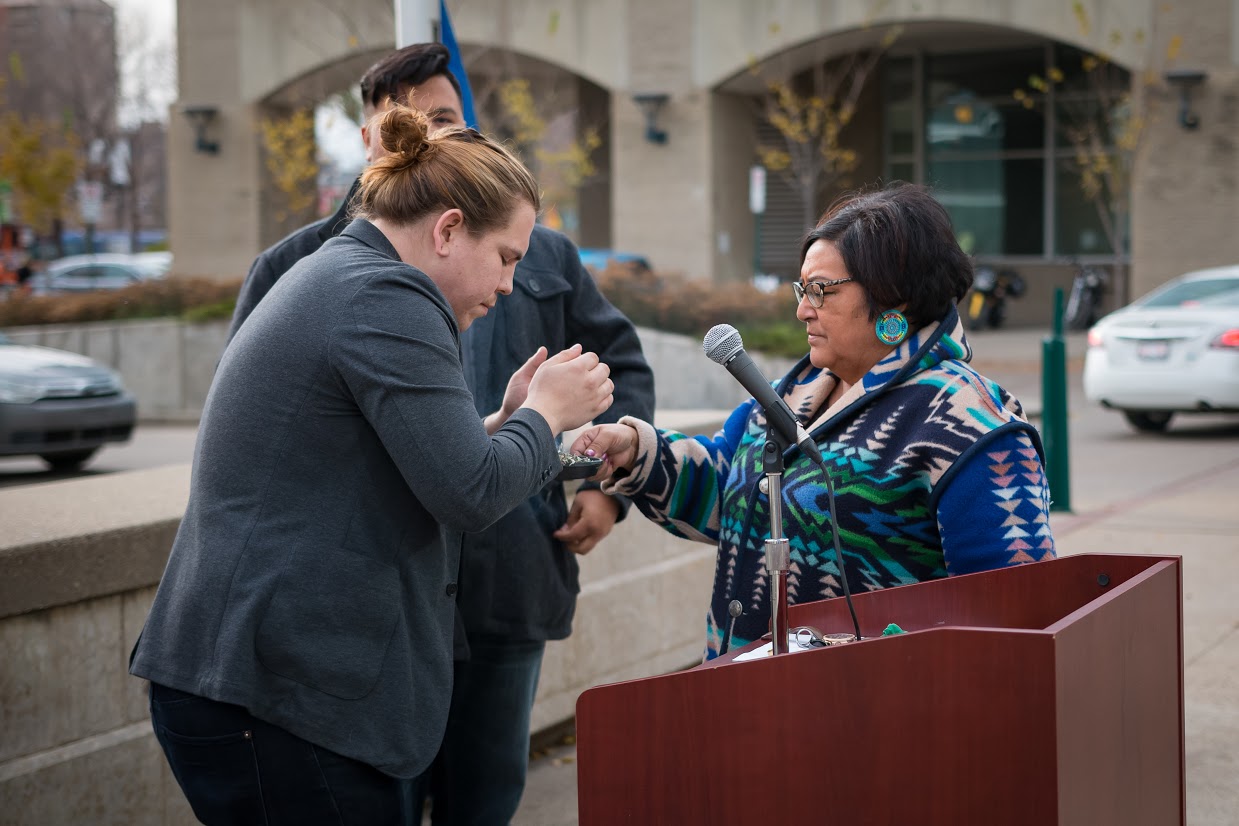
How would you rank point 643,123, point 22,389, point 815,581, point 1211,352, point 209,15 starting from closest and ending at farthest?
point 815,581 → point 22,389 → point 1211,352 → point 643,123 → point 209,15

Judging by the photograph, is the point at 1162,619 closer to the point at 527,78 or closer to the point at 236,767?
the point at 236,767

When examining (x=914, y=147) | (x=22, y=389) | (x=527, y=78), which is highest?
(x=527, y=78)

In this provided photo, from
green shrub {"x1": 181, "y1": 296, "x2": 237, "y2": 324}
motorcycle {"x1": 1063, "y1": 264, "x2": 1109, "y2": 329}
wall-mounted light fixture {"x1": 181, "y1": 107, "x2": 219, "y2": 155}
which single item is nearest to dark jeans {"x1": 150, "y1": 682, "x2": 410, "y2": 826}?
green shrub {"x1": 181, "y1": 296, "x2": 237, "y2": 324}

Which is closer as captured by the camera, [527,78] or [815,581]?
[815,581]

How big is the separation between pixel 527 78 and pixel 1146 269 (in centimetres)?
1700

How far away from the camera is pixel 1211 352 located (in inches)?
542

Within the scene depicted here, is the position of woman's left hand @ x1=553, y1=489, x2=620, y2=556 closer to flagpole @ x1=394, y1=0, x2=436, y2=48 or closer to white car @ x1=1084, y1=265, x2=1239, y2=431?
flagpole @ x1=394, y1=0, x2=436, y2=48

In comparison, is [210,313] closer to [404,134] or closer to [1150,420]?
A: [1150,420]

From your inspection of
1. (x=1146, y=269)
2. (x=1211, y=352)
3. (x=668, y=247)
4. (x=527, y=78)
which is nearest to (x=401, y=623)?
(x=1211, y=352)

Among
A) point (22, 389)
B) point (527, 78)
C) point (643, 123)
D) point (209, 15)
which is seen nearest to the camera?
point (22, 389)

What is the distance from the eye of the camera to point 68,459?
13773 mm

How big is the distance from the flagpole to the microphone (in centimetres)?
285

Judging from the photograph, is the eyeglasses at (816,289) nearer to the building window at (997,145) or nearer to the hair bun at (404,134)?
the hair bun at (404,134)

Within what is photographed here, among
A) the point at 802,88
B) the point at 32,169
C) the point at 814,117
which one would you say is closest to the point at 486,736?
the point at 814,117
